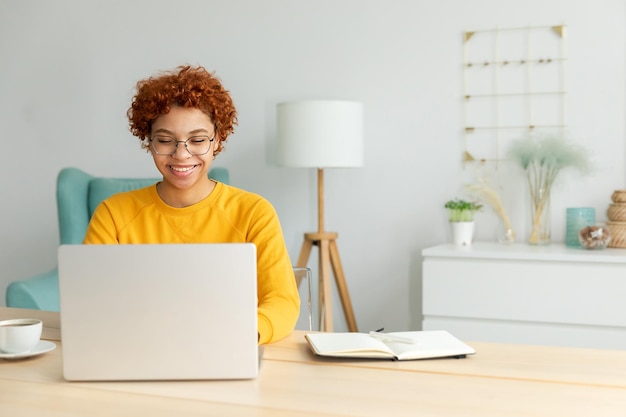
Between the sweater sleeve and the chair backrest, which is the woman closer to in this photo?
the sweater sleeve

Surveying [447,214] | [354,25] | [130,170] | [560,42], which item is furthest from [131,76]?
[560,42]

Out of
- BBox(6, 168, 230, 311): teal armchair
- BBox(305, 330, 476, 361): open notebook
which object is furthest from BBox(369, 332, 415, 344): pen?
BBox(6, 168, 230, 311): teal armchair

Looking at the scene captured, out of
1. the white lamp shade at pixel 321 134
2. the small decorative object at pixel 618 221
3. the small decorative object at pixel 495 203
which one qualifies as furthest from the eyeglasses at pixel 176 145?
the small decorative object at pixel 618 221

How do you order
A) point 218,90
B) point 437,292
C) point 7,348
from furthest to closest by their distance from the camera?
point 437,292, point 218,90, point 7,348

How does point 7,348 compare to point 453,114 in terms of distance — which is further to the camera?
point 453,114

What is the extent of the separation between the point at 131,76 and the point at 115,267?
3.34 metres

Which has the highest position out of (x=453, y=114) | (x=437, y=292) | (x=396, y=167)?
(x=453, y=114)

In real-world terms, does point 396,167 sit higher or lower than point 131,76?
lower

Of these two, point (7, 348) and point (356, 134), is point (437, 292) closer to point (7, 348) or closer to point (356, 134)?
point (356, 134)

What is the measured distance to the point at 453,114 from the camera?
376 cm

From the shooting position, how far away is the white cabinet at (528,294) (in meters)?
3.10

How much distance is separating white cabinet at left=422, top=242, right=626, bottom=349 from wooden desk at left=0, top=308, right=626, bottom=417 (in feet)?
5.73

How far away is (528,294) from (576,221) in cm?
45

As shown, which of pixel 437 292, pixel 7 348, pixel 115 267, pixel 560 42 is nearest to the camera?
pixel 115 267
